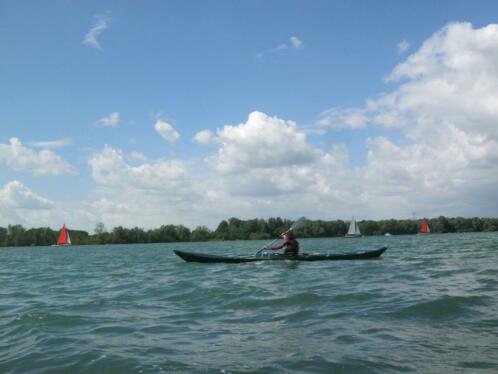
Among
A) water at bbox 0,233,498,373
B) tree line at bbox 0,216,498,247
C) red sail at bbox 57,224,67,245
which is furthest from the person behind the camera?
tree line at bbox 0,216,498,247

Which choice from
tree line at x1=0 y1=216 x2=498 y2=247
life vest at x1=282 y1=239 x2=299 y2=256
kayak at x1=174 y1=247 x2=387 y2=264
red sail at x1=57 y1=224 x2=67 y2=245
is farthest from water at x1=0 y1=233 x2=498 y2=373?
tree line at x1=0 y1=216 x2=498 y2=247

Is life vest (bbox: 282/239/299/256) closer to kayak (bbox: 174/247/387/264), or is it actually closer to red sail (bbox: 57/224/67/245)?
kayak (bbox: 174/247/387/264)

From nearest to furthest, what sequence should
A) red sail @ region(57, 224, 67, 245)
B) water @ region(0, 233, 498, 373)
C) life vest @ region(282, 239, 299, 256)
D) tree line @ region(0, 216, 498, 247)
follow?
1. water @ region(0, 233, 498, 373)
2. life vest @ region(282, 239, 299, 256)
3. red sail @ region(57, 224, 67, 245)
4. tree line @ region(0, 216, 498, 247)

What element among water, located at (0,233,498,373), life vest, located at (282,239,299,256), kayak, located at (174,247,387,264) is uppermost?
life vest, located at (282,239,299,256)

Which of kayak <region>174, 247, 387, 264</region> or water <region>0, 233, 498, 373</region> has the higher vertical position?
kayak <region>174, 247, 387, 264</region>

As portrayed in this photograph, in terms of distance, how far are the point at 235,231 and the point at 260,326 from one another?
122 m

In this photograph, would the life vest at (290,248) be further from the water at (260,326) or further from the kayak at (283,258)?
the water at (260,326)

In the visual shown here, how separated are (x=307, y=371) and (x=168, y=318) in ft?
16.8

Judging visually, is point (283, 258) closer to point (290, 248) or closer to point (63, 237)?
point (290, 248)

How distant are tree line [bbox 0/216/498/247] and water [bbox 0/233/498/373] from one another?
10645 cm

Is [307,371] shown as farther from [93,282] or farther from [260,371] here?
[93,282]

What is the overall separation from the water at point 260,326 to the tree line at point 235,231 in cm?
10645

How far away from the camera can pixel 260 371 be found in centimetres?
687

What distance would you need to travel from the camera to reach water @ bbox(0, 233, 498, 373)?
729 cm
